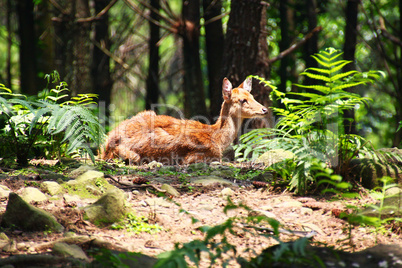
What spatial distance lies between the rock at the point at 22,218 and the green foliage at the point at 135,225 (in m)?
0.57

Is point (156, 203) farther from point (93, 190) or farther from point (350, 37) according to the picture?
point (350, 37)

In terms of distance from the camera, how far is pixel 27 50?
1264 cm

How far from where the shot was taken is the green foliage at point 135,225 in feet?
12.8

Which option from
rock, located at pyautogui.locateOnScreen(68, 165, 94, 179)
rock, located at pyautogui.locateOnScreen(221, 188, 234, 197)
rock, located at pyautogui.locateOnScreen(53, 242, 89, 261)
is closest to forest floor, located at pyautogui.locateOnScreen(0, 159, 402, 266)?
rock, located at pyautogui.locateOnScreen(221, 188, 234, 197)

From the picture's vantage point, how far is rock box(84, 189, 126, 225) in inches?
154

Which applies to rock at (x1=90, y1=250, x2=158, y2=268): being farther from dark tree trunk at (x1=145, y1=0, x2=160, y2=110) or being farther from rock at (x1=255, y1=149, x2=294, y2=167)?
dark tree trunk at (x1=145, y1=0, x2=160, y2=110)

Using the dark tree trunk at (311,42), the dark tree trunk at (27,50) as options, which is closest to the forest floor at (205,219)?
the dark tree trunk at (311,42)

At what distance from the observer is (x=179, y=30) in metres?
10.9

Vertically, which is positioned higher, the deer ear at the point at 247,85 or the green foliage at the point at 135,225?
the deer ear at the point at 247,85

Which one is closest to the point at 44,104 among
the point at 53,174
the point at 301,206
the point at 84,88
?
the point at 53,174

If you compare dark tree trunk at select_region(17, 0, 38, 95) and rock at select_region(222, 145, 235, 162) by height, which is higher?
dark tree trunk at select_region(17, 0, 38, 95)

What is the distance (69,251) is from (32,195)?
131 cm

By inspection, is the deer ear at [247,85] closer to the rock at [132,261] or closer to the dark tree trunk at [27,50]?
the rock at [132,261]

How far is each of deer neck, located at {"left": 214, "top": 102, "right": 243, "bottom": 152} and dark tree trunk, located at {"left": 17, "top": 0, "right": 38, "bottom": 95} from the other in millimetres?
6974
